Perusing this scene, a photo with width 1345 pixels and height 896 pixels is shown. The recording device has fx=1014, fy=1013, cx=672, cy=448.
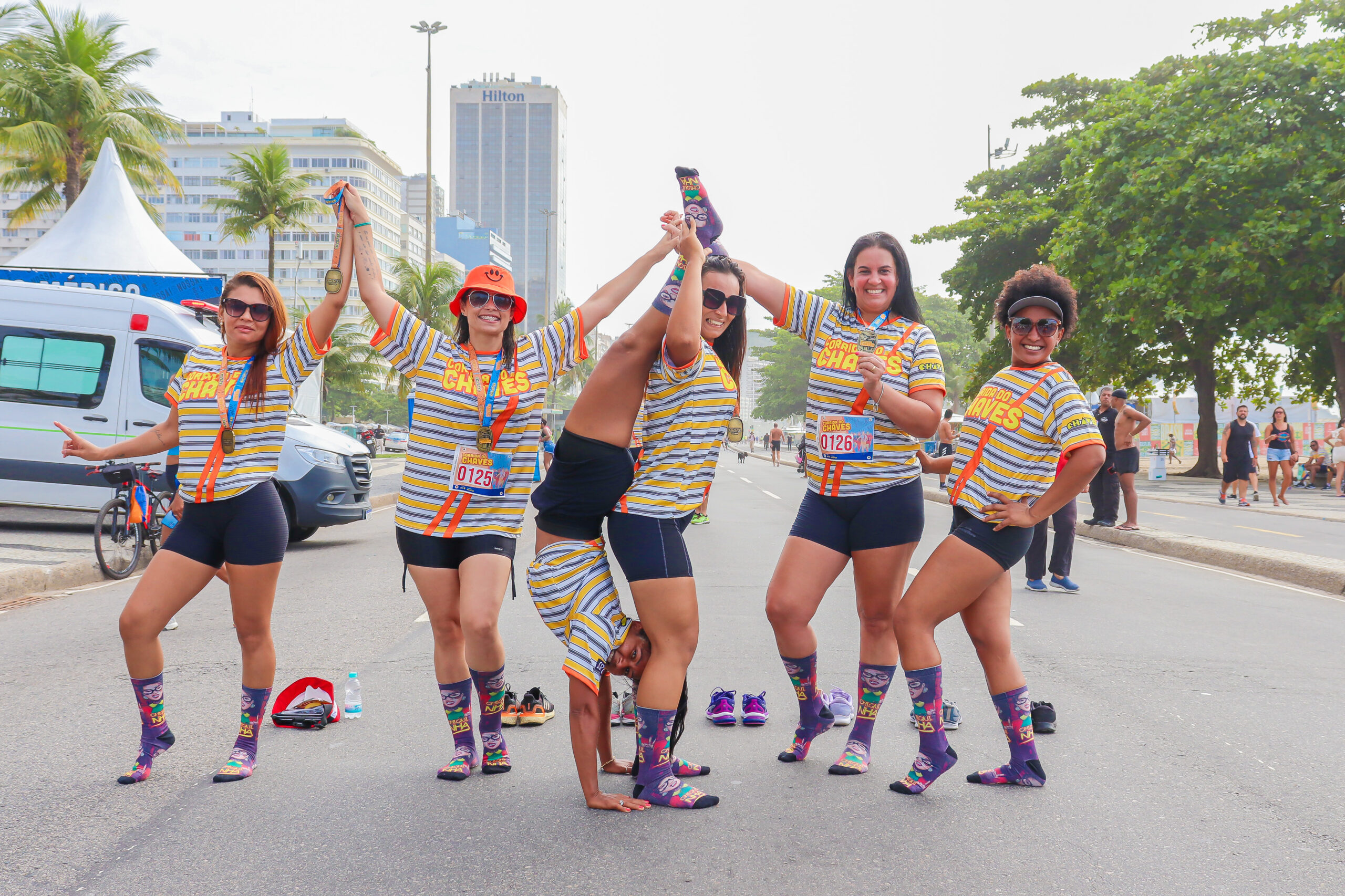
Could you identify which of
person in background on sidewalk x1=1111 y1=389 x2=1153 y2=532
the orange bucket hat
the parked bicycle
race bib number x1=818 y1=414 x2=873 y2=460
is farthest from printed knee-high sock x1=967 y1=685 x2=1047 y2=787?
the parked bicycle

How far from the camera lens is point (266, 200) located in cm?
3519

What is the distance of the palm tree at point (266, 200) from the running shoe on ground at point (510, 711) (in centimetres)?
3292

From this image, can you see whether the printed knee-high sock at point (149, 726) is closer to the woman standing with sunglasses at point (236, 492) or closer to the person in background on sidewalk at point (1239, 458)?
the woman standing with sunglasses at point (236, 492)

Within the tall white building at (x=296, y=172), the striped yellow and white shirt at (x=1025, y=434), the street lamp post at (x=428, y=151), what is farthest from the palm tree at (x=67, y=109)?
the tall white building at (x=296, y=172)

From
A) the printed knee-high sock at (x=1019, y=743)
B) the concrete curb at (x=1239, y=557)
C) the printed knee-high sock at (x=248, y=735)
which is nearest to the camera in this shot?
the printed knee-high sock at (x=1019, y=743)

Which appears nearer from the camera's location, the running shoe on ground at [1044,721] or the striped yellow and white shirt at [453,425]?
the striped yellow and white shirt at [453,425]

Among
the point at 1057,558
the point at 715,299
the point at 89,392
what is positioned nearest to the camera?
the point at 715,299

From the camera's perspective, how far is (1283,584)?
10.2 m

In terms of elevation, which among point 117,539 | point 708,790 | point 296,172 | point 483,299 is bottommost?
point 708,790

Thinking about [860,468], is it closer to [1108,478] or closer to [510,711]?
[510,711]

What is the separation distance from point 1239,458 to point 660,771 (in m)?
20.2

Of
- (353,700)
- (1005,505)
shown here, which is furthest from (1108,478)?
(353,700)

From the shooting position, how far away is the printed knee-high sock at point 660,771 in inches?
138

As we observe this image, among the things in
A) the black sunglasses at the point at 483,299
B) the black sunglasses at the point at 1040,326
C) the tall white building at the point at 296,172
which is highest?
the tall white building at the point at 296,172
